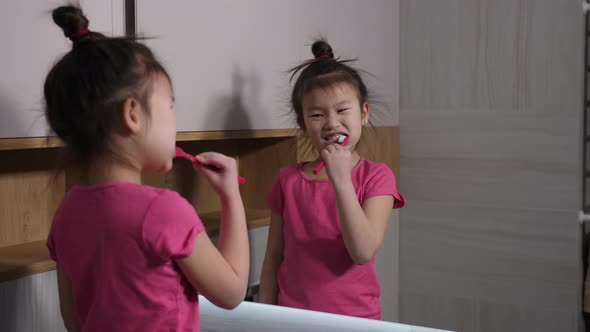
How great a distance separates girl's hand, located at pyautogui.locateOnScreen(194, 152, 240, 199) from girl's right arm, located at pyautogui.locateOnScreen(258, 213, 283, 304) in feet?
1.42

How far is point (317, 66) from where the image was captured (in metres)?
1.24

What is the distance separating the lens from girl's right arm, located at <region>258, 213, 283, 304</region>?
4.17 feet

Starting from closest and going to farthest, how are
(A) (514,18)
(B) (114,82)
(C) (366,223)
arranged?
(B) (114,82), (C) (366,223), (A) (514,18)

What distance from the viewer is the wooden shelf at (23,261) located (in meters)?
0.99

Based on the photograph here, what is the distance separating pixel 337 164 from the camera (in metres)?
1.13

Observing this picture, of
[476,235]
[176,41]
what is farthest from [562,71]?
[176,41]

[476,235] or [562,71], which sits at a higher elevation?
[562,71]

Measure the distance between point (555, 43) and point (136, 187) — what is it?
50.6 inches

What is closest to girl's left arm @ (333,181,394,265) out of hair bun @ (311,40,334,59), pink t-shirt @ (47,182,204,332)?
hair bun @ (311,40,334,59)

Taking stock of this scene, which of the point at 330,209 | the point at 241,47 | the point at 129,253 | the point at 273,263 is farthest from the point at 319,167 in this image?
the point at 129,253

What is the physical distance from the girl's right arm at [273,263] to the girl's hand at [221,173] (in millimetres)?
432

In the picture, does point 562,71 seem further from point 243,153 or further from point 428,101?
point 243,153

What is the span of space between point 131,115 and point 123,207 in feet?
0.31

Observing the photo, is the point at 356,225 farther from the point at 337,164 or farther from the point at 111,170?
the point at 111,170
